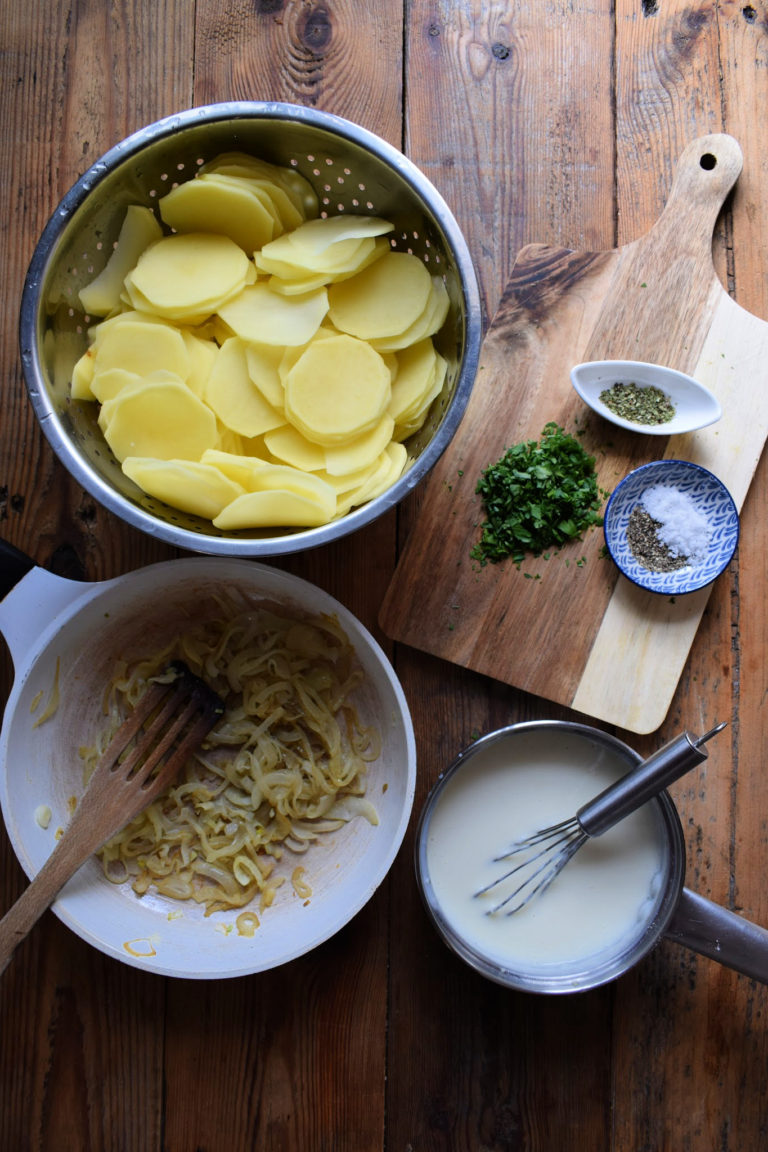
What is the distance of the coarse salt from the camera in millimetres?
1673

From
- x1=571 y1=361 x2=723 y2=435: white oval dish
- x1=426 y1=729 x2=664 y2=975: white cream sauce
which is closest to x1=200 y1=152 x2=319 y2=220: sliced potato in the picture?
x1=571 y1=361 x2=723 y2=435: white oval dish

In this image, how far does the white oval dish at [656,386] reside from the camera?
1673 mm

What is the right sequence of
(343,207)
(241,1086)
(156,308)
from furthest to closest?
(241,1086) < (343,207) < (156,308)

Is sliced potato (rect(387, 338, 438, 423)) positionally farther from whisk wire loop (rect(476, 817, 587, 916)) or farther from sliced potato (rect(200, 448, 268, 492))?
whisk wire loop (rect(476, 817, 587, 916))

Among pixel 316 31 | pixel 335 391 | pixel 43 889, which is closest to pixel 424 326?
pixel 335 391

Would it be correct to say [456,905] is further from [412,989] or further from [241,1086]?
[241,1086]

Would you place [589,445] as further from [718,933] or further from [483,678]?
[718,933]

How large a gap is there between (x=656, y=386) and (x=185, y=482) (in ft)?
3.13

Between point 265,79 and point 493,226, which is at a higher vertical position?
point 265,79

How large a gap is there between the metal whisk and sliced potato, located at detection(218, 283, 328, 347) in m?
0.94

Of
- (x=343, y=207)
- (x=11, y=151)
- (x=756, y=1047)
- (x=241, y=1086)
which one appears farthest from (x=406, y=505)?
(x=756, y=1047)

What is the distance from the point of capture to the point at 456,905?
5.38 ft

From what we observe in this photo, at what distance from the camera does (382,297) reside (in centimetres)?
149

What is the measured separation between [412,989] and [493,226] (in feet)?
5.07
